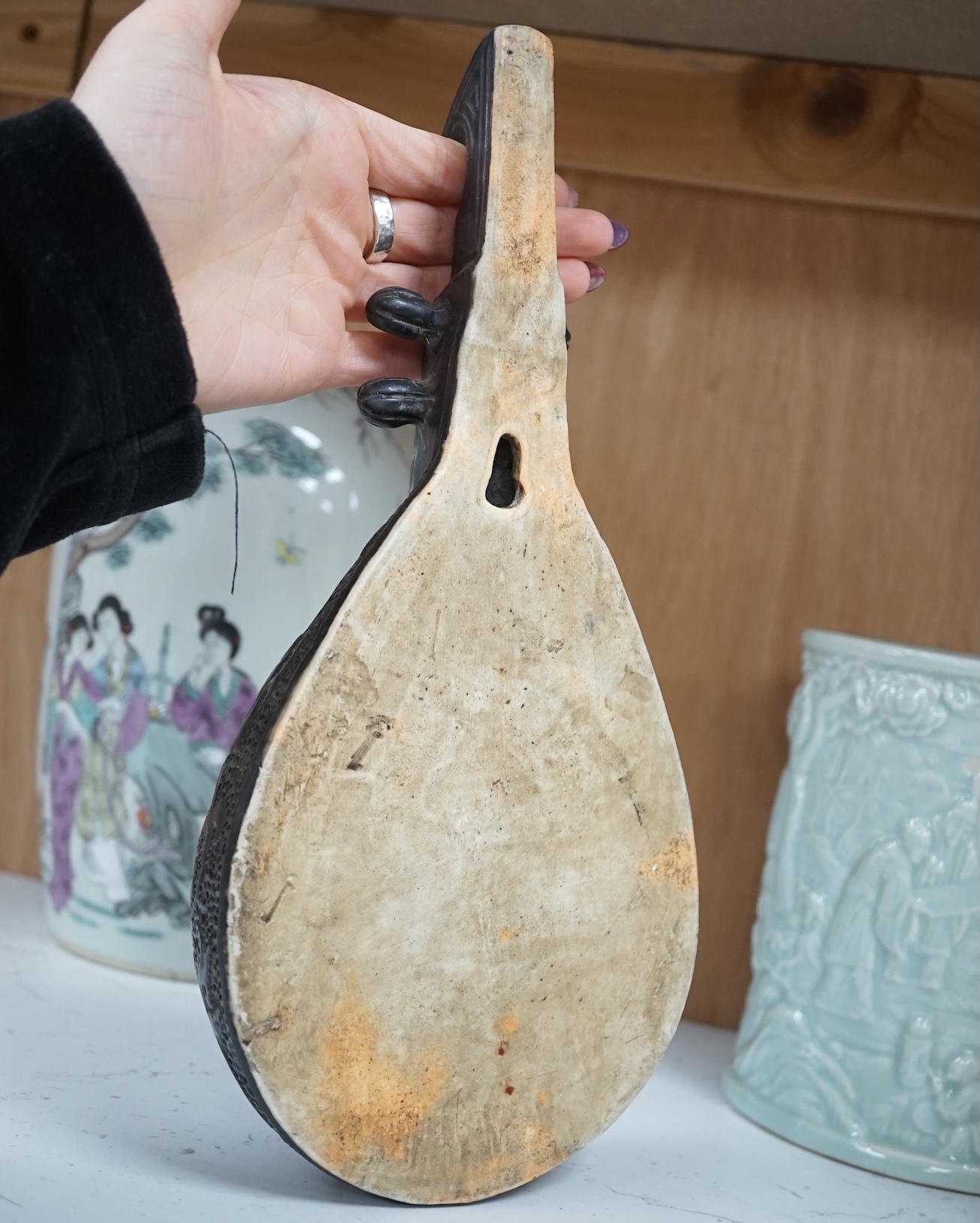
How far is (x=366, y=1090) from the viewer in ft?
1.52

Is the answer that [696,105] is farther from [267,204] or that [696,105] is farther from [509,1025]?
[509,1025]

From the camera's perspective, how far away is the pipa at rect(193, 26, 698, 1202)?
45 cm

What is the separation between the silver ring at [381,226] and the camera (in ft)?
1.98

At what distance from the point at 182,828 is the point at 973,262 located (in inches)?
23.1

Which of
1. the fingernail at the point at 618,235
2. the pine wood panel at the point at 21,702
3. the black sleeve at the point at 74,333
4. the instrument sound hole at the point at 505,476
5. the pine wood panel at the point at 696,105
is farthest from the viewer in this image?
the pine wood panel at the point at 21,702

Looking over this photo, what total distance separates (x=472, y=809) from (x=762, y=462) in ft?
1.32

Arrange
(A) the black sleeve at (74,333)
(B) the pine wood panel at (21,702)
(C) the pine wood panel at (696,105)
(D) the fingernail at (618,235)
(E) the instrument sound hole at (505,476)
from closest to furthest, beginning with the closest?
(A) the black sleeve at (74,333)
(E) the instrument sound hole at (505,476)
(D) the fingernail at (618,235)
(C) the pine wood panel at (696,105)
(B) the pine wood panel at (21,702)

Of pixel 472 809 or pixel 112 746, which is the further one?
pixel 112 746

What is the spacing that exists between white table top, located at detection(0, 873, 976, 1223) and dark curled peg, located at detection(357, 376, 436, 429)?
0.98 feet

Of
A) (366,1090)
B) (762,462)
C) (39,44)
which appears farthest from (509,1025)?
(39,44)

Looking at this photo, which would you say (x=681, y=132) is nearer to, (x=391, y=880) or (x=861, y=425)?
(x=861, y=425)

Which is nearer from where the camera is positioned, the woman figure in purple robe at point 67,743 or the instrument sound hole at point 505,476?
the instrument sound hole at point 505,476

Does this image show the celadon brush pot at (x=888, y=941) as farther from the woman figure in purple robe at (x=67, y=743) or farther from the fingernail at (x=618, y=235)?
the woman figure in purple robe at (x=67, y=743)

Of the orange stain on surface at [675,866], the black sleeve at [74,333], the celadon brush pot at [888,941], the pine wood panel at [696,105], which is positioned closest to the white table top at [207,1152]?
the celadon brush pot at [888,941]
